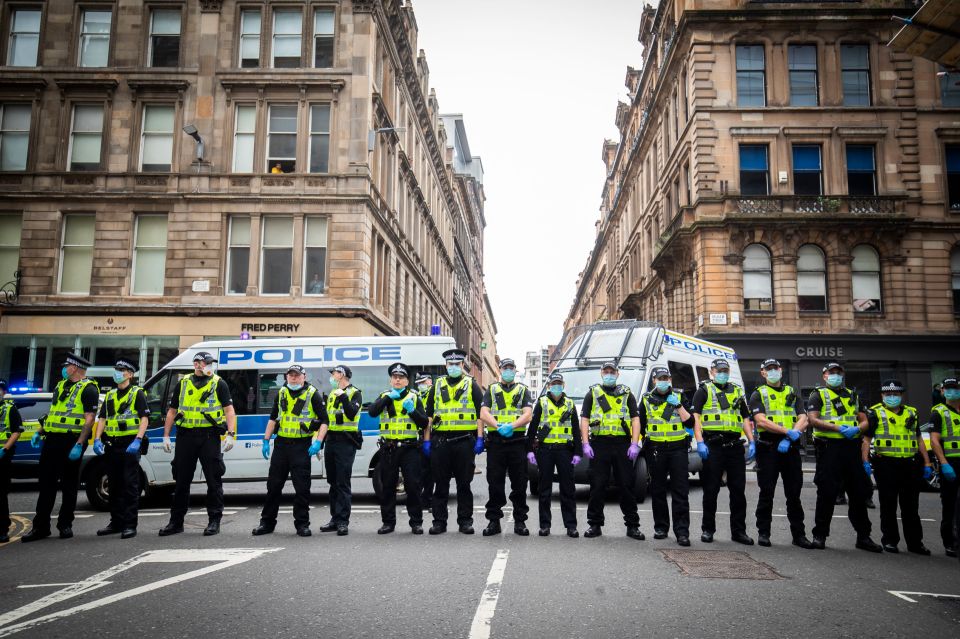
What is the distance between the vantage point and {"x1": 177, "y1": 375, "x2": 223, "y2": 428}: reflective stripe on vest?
8773mm

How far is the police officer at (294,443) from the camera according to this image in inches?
343

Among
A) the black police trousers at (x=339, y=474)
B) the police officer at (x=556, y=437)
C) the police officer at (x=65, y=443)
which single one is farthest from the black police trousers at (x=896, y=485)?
the police officer at (x=65, y=443)

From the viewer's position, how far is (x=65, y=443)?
8.78m

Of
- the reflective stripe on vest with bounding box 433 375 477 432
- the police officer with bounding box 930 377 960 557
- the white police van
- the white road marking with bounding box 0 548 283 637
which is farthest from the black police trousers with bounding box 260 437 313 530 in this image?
the police officer with bounding box 930 377 960 557

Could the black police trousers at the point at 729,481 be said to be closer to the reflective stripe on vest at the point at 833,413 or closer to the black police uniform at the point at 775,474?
the black police uniform at the point at 775,474

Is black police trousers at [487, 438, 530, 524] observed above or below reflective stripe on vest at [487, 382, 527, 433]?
below

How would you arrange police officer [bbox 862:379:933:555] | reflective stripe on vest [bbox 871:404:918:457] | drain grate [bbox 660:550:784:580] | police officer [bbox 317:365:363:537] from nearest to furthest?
drain grate [bbox 660:550:784:580] < police officer [bbox 862:379:933:555] < reflective stripe on vest [bbox 871:404:918:457] < police officer [bbox 317:365:363:537]

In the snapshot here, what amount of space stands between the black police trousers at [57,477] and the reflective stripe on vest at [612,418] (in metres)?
6.27

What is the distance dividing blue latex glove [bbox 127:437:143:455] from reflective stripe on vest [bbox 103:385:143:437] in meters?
0.19

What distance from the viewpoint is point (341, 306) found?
77.3ft

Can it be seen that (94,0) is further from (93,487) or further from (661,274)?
(661,274)

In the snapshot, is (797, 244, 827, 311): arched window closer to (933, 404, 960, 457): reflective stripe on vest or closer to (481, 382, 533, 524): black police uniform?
(933, 404, 960, 457): reflective stripe on vest

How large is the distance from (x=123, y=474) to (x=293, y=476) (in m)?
2.04

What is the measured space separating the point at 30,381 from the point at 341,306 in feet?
34.1
